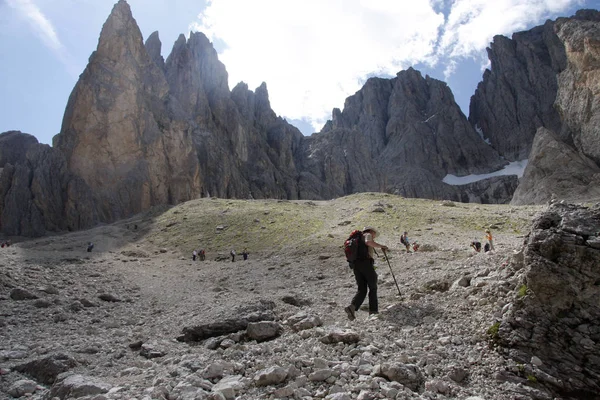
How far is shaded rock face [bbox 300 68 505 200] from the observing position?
452 ft

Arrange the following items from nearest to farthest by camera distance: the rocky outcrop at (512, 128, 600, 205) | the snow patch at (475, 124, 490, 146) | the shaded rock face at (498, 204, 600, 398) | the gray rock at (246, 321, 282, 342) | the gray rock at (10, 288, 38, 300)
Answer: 1. the shaded rock face at (498, 204, 600, 398)
2. the gray rock at (246, 321, 282, 342)
3. the gray rock at (10, 288, 38, 300)
4. the rocky outcrop at (512, 128, 600, 205)
5. the snow patch at (475, 124, 490, 146)

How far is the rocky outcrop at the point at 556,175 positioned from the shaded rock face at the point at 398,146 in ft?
194

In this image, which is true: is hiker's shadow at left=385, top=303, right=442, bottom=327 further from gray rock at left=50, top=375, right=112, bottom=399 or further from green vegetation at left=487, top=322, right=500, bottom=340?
gray rock at left=50, top=375, right=112, bottom=399

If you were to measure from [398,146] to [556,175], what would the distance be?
98.8 metres

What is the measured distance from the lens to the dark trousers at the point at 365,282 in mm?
9484

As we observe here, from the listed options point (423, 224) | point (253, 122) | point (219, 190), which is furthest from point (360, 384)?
point (253, 122)

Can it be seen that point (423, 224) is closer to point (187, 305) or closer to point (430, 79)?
point (187, 305)

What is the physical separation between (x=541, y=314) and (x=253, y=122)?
5315 inches

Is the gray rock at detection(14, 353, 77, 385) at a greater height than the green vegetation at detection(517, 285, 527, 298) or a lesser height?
lesser

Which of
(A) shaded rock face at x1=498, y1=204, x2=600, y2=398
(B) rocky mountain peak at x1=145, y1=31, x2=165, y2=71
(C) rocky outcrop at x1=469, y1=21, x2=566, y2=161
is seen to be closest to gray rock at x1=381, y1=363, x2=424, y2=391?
(A) shaded rock face at x1=498, y1=204, x2=600, y2=398

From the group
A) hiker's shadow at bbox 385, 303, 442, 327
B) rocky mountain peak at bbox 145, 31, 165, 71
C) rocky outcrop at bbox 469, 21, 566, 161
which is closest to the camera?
hiker's shadow at bbox 385, 303, 442, 327

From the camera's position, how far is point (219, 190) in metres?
99.1

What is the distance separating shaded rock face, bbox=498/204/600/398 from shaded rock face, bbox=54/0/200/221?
7610 cm

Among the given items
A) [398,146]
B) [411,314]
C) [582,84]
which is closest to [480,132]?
[398,146]
